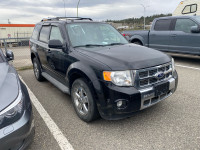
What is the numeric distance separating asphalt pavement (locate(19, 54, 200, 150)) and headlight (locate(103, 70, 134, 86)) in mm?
662

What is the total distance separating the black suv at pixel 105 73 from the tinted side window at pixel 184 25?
4.38 metres

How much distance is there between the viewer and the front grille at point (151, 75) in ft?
8.46

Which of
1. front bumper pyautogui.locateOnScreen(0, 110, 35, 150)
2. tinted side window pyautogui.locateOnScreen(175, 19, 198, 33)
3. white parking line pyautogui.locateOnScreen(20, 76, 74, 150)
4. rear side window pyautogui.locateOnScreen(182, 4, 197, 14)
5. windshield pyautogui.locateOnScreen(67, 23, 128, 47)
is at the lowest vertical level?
white parking line pyautogui.locateOnScreen(20, 76, 74, 150)

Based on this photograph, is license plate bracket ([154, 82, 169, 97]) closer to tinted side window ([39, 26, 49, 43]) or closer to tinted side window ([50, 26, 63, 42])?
tinted side window ([50, 26, 63, 42])

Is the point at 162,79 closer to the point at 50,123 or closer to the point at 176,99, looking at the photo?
the point at 176,99

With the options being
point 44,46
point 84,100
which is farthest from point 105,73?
point 44,46

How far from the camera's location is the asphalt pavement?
2.44 m

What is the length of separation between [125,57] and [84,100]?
1.01 m

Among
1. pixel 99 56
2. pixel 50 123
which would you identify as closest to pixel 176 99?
pixel 99 56

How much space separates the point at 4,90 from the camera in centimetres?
207

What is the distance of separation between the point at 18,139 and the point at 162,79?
2.29 metres

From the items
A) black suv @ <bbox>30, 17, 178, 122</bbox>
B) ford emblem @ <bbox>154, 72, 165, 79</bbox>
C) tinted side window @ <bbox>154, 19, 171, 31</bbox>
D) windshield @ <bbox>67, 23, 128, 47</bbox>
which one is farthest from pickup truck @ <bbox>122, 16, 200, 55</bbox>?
ford emblem @ <bbox>154, 72, 165, 79</bbox>

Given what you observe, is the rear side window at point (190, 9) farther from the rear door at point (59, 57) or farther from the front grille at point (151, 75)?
the rear door at point (59, 57)

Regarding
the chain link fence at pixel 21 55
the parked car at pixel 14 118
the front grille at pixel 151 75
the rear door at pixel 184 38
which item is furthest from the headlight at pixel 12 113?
the rear door at pixel 184 38
